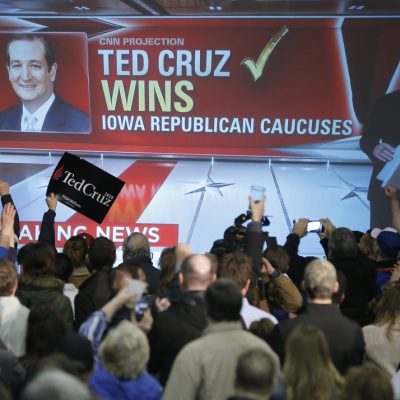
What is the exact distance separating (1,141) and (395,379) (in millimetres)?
4814

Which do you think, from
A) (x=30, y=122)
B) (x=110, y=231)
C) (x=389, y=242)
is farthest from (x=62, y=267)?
(x=30, y=122)

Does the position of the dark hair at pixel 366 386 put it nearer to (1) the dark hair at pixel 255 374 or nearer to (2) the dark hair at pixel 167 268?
(1) the dark hair at pixel 255 374

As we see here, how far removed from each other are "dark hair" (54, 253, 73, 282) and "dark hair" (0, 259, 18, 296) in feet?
2.36

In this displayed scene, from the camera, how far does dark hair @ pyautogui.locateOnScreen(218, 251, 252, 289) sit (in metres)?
2.72

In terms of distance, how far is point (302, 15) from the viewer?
19.5 ft

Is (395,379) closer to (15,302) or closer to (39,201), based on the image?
(15,302)

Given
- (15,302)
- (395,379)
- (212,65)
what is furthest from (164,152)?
(395,379)

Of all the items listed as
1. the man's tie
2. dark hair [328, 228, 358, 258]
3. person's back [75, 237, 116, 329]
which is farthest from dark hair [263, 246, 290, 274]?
the man's tie

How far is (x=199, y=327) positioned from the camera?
8.28 feet

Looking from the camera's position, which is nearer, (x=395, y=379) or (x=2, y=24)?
(x=395, y=379)

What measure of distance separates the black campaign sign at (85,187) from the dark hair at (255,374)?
2859 mm

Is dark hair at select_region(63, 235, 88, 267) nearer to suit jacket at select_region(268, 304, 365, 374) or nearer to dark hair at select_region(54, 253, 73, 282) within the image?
dark hair at select_region(54, 253, 73, 282)

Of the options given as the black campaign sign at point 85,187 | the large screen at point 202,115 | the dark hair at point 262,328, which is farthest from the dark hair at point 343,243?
the large screen at point 202,115

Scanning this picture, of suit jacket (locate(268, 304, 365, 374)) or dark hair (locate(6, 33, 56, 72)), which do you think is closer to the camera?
suit jacket (locate(268, 304, 365, 374))
